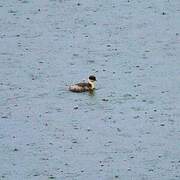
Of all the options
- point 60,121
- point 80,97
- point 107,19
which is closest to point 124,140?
point 60,121

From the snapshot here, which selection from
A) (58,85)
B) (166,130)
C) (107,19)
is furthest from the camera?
(107,19)

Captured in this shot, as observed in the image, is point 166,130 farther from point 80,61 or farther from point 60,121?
point 80,61

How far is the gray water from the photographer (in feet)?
59.3

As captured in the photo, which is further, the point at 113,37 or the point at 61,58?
the point at 113,37

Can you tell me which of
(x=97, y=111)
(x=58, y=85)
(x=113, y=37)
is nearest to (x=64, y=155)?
(x=97, y=111)

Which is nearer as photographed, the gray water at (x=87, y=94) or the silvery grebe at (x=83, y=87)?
the gray water at (x=87, y=94)

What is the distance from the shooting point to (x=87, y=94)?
73.3 ft

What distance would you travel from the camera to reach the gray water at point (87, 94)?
18.1 meters

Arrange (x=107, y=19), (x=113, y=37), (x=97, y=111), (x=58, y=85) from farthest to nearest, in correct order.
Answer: (x=107, y=19) → (x=113, y=37) → (x=58, y=85) → (x=97, y=111)

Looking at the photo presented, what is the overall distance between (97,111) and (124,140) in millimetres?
2033

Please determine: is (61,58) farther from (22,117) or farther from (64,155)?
(64,155)

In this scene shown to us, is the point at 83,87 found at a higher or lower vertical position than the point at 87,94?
higher

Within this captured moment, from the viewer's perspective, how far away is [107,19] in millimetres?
29406

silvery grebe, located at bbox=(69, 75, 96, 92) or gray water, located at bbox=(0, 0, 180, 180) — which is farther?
silvery grebe, located at bbox=(69, 75, 96, 92)
